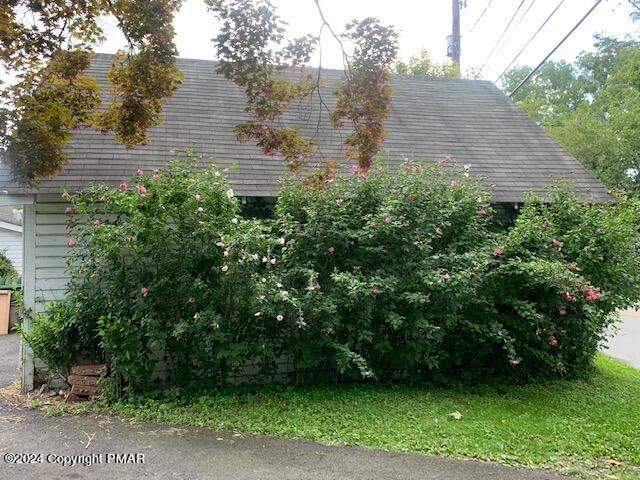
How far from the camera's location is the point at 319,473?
152 inches

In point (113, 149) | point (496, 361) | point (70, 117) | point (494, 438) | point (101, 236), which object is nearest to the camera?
point (494, 438)

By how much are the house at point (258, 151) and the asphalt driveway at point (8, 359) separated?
108cm

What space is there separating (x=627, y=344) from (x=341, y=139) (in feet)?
27.4

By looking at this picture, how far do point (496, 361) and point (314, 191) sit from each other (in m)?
3.44

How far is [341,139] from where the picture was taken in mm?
8875

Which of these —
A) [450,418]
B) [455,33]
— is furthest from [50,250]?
[455,33]

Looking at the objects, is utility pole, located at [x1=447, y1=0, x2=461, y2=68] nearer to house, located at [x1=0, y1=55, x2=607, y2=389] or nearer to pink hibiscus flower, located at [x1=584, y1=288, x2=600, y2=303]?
house, located at [x1=0, y1=55, x2=607, y2=389]

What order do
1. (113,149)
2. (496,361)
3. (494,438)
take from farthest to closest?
(113,149) → (496,361) → (494,438)

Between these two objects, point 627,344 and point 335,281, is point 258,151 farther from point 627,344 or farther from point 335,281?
point 627,344

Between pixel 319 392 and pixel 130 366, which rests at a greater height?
pixel 130 366

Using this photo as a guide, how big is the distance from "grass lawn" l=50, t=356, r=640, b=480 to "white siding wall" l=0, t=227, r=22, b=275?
15356mm

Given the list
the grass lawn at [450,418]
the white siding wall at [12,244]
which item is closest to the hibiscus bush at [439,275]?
the grass lawn at [450,418]

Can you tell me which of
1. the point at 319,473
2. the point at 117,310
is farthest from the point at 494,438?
the point at 117,310

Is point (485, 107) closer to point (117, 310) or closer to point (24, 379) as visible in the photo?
point (117, 310)
